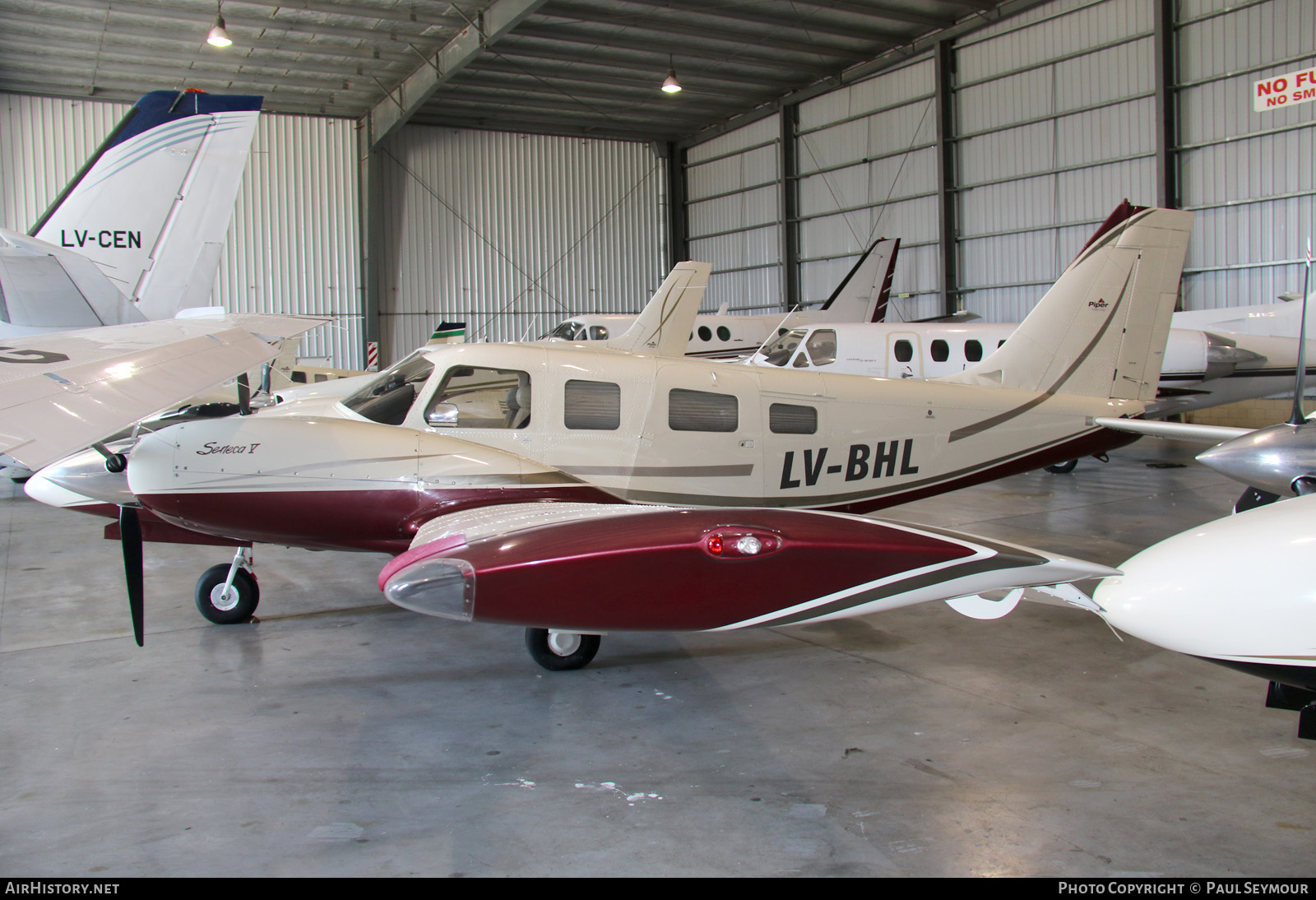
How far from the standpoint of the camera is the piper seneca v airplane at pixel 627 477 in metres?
3.44

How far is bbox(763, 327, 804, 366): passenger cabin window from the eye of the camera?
14.0 m

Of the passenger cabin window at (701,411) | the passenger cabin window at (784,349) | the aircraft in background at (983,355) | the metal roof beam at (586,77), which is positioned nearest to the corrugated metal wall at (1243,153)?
the aircraft in background at (983,355)

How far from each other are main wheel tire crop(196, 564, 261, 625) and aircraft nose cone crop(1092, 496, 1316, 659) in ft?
17.7

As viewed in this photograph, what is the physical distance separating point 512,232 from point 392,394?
23106 mm

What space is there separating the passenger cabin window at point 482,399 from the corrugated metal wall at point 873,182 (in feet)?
60.5

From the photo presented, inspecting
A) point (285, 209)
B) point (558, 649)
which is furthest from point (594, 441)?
point (285, 209)

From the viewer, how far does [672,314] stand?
1436 cm

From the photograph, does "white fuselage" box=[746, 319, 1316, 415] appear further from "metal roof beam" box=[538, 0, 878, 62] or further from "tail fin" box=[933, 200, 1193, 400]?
"metal roof beam" box=[538, 0, 878, 62]

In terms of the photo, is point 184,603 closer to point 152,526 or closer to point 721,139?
point 152,526

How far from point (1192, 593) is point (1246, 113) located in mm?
17717

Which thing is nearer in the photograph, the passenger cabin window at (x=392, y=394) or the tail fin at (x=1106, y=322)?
the passenger cabin window at (x=392, y=394)

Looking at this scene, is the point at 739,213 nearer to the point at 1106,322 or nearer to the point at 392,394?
the point at 1106,322

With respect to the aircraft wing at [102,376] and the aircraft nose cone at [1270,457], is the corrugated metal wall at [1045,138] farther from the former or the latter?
the aircraft wing at [102,376]
